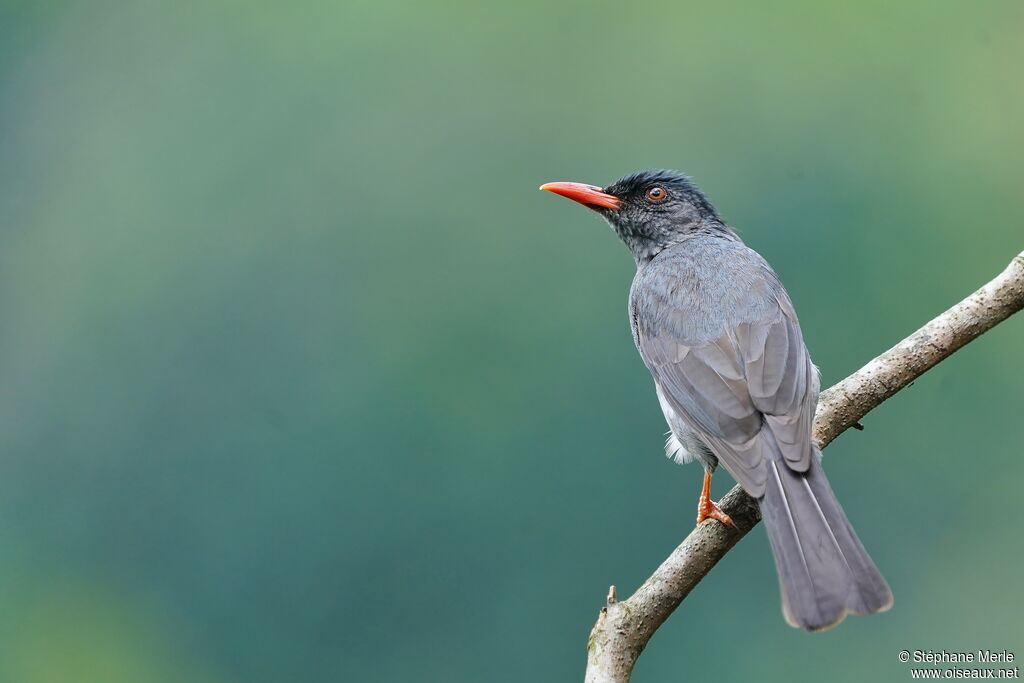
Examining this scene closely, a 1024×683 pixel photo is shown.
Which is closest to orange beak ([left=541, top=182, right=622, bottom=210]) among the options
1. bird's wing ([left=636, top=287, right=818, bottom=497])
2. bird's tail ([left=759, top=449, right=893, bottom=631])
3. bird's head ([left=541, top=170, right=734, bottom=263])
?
bird's head ([left=541, top=170, right=734, bottom=263])

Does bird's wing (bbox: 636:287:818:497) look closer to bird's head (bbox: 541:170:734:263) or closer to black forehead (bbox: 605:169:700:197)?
bird's head (bbox: 541:170:734:263)

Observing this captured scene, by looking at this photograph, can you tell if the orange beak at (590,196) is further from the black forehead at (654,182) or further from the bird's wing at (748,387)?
the bird's wing at (748,387)

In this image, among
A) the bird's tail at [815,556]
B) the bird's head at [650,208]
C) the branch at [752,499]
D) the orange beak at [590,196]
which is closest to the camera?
the bird's tail at [815,556]

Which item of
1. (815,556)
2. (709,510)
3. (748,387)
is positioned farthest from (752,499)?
(815,556)

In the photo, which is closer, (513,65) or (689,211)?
(689,211)

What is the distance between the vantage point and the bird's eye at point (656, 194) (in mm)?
4879

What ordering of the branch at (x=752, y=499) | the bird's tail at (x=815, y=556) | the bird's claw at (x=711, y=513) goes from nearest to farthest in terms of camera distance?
1. the bird's tail at (x=815, y=556)
2. the branch at (x=752, y=499)
3. the bird's claw at (x=711, y=513)

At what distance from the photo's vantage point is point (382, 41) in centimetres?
780

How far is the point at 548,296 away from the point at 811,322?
1.64m

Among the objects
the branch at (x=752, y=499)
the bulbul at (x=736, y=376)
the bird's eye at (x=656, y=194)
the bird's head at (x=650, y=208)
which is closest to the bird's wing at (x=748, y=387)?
the bulbul at (x=736, y=376)

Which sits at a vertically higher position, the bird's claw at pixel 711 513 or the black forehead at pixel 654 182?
the black forehead at pixel 654 182

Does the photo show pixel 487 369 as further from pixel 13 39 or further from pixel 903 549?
pixel 13 39

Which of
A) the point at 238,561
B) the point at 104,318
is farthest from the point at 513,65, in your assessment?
the point at 238,561

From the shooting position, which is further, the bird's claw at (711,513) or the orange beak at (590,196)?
the orange beak at (590,196)
